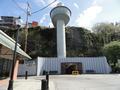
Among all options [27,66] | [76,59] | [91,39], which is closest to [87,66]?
[76,59]

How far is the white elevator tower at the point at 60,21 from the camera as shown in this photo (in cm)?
4494

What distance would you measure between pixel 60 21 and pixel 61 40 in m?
4.72

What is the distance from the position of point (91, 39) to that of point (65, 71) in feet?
86.2

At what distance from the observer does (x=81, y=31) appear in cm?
6288

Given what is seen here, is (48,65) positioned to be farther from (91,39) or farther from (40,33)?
(91,39)

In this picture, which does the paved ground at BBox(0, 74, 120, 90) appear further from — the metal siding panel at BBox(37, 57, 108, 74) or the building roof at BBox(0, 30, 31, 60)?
the metal siding panel at BBox(37, 57, 108, 74)

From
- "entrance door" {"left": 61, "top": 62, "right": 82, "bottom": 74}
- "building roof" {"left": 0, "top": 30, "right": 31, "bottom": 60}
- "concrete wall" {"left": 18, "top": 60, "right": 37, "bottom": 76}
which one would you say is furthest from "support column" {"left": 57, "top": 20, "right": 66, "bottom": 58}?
"building roof" {"left": 0, "top": 30, "right": 31, "bottom": 60}

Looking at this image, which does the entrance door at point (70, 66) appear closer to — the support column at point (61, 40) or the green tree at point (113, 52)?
the support column at point (61, 40)

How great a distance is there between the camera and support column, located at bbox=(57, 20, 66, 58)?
4469cm

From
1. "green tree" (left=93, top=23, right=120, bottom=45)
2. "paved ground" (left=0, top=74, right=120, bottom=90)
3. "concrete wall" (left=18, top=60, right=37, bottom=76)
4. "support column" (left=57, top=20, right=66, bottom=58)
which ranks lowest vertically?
"paved ground" (left=0, top=74, right=120, bottom=90)

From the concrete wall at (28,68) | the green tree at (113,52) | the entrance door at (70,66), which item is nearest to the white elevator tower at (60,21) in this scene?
the entrance door at (70,66)

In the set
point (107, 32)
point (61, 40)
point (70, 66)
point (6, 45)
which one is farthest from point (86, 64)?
point (107, 32)

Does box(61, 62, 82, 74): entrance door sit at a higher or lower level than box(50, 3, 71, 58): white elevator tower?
lower

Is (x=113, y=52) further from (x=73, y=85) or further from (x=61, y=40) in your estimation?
(x=73, y=85)
